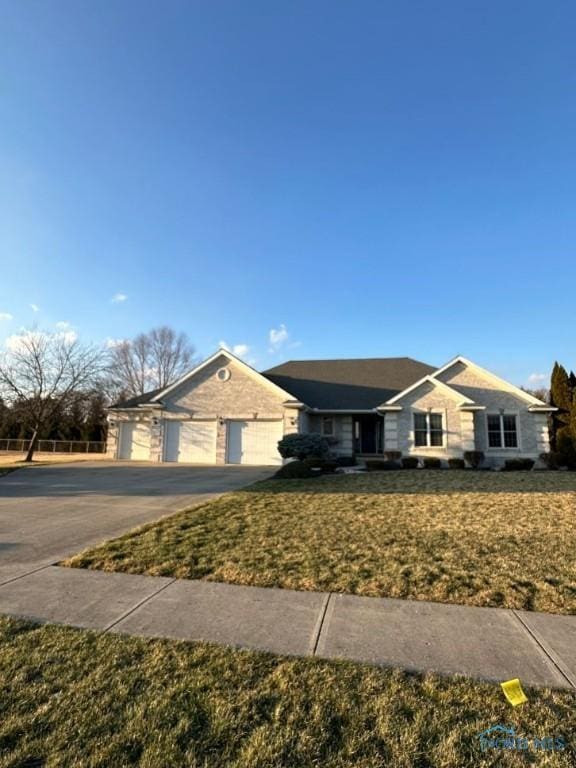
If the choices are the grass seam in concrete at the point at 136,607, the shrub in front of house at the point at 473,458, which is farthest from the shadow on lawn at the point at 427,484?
the grass seam in concrete at the point at 136,607

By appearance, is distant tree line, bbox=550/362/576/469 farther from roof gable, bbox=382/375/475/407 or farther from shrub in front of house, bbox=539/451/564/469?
roof gable, bbox=382/375/475/407

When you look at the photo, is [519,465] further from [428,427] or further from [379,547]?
[379,547]

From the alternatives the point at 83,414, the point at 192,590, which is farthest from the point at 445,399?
the point at 83,414

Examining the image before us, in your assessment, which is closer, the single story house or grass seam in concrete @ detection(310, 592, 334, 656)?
grass seam in concrete @ detection(310, 592, 334, 656)

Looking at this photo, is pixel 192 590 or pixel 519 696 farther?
pixel 192 590

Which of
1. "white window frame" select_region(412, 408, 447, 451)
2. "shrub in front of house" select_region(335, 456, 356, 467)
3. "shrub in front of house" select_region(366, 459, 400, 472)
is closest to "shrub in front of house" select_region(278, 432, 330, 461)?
"shrub in front of house" select_region(335, 456, 356, 467)

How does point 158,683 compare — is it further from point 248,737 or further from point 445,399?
point 445,399

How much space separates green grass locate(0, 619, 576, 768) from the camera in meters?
2.23

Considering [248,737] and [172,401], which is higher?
[172,401]

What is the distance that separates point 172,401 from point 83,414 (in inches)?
793

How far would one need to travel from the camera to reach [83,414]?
1528 inches

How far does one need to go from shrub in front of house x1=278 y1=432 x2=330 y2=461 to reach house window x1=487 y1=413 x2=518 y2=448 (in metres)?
8.45

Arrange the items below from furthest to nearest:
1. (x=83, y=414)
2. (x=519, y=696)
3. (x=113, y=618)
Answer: (x=83, y=414)
(x=113, y=618)
(x=519, y=696)

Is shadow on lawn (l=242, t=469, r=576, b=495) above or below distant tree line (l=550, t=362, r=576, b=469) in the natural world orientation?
below
